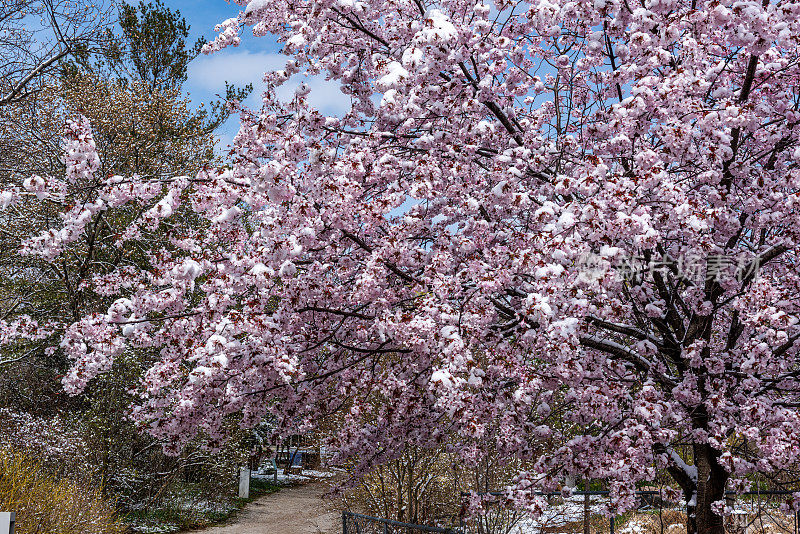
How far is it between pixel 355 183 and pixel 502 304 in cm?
172

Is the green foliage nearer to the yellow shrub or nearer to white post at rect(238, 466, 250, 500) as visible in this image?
white post at rect(238, 466, 250, 500)

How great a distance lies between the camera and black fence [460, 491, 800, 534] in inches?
316

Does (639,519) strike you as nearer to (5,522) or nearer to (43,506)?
(43,506)

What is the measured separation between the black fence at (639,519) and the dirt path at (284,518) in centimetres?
378

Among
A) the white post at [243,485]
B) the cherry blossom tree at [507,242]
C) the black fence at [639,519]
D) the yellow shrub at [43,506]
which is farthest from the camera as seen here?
the white post at [243,485]

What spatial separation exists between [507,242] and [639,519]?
28.1ft

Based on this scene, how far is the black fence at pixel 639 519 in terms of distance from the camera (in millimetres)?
8023

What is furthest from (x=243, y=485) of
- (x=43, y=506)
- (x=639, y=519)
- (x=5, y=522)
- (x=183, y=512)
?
(x=5, y=522)

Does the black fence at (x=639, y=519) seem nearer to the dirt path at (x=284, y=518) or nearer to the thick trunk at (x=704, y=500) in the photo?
the thick trunk at (x=704, y=500)

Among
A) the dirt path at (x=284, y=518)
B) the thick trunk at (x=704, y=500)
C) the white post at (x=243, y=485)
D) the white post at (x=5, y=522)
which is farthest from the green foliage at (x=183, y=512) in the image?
the thick trunk at (x=704, y=500)

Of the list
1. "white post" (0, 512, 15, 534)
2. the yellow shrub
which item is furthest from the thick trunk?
the yellow shrub

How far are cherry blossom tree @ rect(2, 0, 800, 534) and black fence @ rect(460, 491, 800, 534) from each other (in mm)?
2284

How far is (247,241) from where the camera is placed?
5.79 meters

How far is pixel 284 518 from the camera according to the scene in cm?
1560
